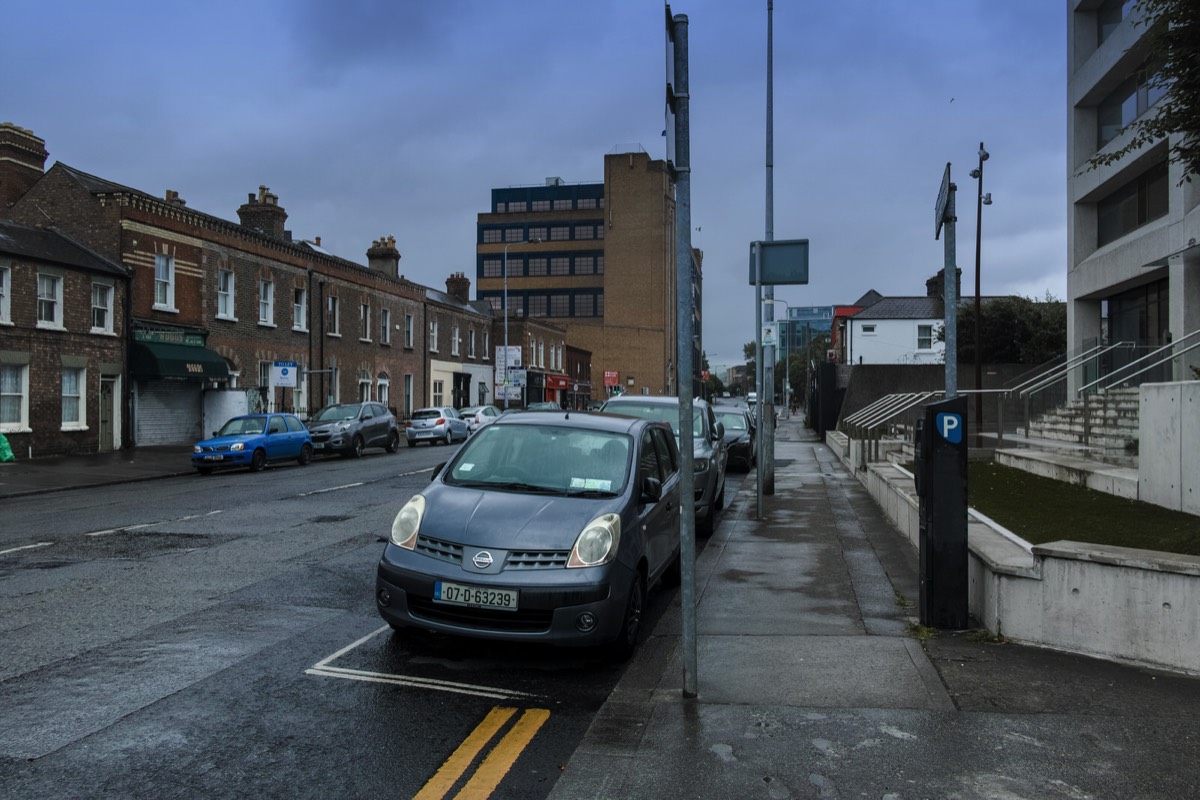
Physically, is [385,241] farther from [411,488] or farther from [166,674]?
[166,674]

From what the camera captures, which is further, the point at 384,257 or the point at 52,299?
the point at 384,257

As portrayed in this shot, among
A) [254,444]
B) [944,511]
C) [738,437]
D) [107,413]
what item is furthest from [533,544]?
[107,413]

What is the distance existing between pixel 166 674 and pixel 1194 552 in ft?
23.5

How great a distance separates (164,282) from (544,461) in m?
26.5

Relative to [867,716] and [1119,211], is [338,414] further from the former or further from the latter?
[867,716]

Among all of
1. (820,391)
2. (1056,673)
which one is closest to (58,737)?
(1056,673)

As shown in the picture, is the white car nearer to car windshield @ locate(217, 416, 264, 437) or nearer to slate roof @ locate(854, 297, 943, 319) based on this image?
car windshield @ locate(217, 416, 264, 437)

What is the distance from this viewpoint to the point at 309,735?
14.5ft

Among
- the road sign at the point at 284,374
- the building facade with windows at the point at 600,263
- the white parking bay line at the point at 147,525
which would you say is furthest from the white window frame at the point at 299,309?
the building facade with windows at the point at 600,263

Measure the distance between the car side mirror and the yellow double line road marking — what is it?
2116 millimetres

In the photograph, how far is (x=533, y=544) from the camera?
567 cm

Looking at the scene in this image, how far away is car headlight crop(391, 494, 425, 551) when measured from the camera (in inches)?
236

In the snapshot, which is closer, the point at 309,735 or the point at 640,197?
the point at 309,735

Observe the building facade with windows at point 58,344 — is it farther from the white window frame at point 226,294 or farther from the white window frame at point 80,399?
the white window frame at point 226,294
